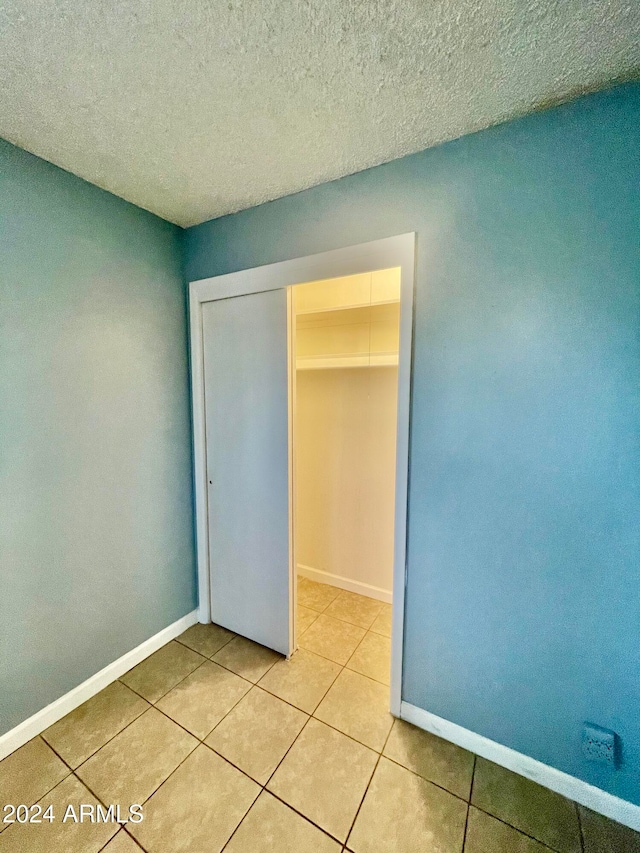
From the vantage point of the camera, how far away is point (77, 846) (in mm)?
1053

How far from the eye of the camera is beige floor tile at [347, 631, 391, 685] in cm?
174

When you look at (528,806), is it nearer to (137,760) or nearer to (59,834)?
(137,760)

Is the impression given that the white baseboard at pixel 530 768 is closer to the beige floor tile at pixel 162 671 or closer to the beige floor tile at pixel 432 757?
the beige floor tile at pixel 432 757

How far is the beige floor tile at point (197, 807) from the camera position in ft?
3.49

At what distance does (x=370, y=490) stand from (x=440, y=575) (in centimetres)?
102

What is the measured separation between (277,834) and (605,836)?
113 centimetres

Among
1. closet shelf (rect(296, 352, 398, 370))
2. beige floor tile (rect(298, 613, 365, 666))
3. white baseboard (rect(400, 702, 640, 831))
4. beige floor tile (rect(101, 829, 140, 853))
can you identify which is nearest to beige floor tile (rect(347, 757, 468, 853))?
white baseboard (rect(400, 702, 640, 831))

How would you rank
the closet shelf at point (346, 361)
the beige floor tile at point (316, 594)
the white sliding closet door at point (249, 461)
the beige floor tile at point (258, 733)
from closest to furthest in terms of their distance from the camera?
the beige floor tile at point (258, 733), the white sliding closet door at point (249, 461), the closet shelf at point (346, 361), the beige floor tile at point (316, 594)

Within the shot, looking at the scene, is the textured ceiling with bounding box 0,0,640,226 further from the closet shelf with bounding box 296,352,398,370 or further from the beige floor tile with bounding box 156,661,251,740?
the beige floor tile with bounding box 156,661,251,740

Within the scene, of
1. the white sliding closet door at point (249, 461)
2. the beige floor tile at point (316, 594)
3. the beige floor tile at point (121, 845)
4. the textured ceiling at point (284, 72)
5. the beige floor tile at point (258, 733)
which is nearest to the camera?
the textured ceiling at point (284, 72)

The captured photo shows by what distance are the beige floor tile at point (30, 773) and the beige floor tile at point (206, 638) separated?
2.28ft

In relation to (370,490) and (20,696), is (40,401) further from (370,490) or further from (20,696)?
(370,490)

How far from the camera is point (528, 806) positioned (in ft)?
3.83

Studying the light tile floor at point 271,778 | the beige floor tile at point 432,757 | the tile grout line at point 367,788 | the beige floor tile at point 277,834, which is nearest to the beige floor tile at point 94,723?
the light tile floor at point 271,778
